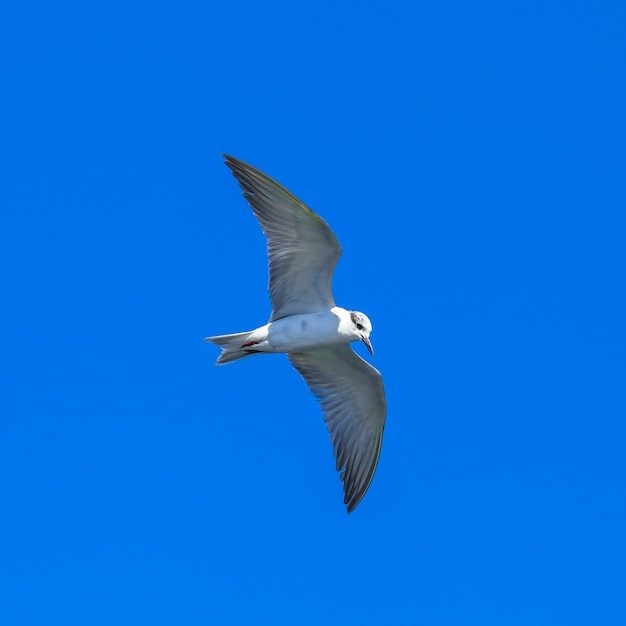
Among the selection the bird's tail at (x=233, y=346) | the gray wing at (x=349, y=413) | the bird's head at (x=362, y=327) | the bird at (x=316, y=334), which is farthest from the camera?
the gray wing at (x=349, y=413)

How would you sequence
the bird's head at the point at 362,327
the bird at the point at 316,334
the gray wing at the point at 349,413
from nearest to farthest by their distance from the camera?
the bird at the point at 316,334 → the bird's head at the point at 362,327 → the gray wing at the point at 349,413

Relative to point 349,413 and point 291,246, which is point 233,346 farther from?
point 349,413

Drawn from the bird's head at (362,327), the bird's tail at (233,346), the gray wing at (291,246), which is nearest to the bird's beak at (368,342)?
the bird's head at (362,327)

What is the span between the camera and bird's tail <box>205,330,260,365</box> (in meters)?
18.3

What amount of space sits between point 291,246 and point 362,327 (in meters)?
1.68

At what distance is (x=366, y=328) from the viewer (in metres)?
18.5

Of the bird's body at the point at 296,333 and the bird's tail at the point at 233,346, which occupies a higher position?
the bird's body at the point at 296,333

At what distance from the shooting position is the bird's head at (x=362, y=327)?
18453mm

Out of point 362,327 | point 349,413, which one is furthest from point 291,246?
point 349,413

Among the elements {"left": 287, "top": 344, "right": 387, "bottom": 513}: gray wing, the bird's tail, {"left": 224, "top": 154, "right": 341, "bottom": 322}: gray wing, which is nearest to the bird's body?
the bird's tail

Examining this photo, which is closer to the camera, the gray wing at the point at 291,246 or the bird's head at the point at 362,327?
the gray wing at the point at 291,246

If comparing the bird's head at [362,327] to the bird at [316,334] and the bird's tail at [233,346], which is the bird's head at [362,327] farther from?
the bird's tail at [233,346]

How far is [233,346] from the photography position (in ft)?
60.5

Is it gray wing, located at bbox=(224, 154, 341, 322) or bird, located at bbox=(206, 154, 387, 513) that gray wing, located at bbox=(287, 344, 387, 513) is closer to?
bird, located at bbox=(206, 154, 387, 513)
